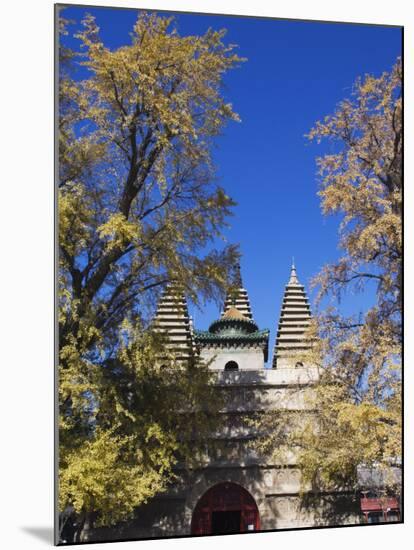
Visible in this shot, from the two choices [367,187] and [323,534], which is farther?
[367,187]

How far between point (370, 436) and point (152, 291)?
6.49ft

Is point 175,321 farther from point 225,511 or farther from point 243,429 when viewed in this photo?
point 225,511

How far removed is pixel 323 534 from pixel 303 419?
852 millimetres

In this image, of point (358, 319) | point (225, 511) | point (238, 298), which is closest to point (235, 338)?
point (238, 298)

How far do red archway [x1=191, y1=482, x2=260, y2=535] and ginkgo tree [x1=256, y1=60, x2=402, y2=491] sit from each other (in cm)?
41

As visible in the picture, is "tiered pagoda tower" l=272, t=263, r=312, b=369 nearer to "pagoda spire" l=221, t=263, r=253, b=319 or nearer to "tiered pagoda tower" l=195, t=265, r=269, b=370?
"tiered pagoda tower" l=195, t=265, r=269, b=370

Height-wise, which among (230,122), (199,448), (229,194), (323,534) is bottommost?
(323,534)

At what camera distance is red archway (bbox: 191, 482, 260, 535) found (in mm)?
6500

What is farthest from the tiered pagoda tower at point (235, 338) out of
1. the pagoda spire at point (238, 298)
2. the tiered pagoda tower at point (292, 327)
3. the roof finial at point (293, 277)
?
the roof finial at point (293, 277)

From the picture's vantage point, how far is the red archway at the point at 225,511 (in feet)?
21.3

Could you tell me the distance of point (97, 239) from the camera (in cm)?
626
